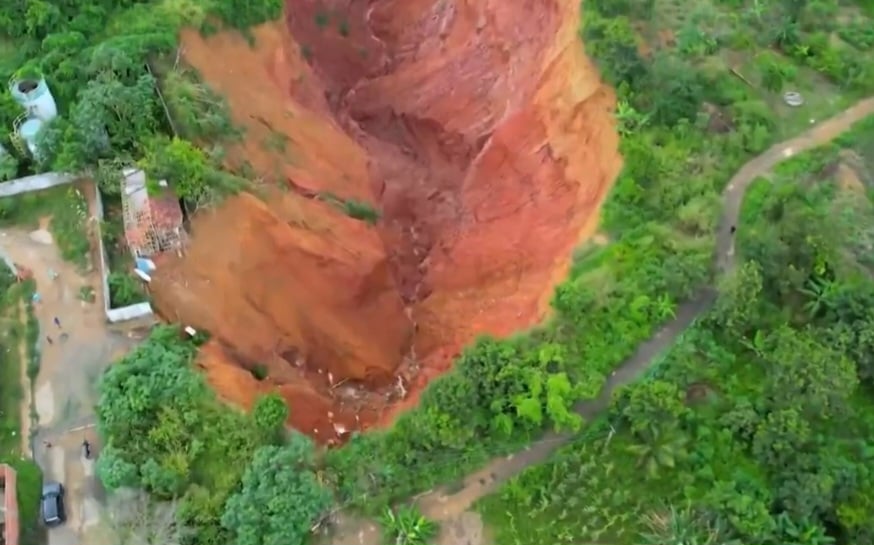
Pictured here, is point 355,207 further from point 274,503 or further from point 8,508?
point 8,508

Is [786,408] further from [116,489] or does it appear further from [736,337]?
[116,489]

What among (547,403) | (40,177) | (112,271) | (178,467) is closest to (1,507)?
(178,467)

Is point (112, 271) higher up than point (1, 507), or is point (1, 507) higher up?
point (112, 271)

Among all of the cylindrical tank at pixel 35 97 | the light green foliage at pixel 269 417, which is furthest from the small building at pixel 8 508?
the cylindrical tank at pixel 35 97

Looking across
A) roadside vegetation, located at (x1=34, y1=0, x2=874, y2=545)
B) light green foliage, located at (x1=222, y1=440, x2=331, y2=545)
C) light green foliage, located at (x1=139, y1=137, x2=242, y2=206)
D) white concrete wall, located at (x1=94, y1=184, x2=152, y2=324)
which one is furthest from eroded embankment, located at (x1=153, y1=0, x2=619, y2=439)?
light green foliage, located at (x1=222, y1=440, x2=331, y2=545)

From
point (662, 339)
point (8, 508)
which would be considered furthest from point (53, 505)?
point (662, 339)
